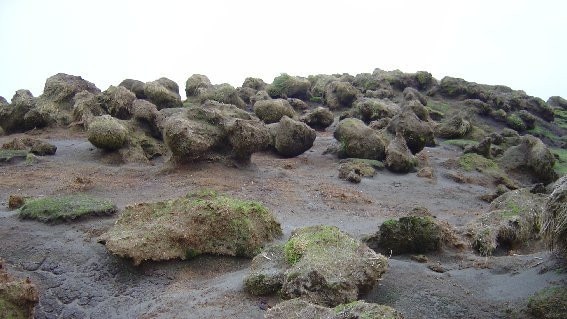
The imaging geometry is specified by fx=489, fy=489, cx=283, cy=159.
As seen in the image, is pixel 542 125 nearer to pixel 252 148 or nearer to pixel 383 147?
pixel 383 147

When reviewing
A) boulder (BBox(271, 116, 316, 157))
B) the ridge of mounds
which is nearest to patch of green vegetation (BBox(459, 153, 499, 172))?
boulder (BBox(271, 116, 316, 157))

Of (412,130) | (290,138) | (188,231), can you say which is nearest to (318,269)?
(188,231)

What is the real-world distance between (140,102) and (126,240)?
1531 cm

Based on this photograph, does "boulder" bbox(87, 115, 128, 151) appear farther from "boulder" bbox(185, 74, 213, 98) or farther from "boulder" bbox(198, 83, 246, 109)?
"boulder" bbox(185, 74, 213, 98)

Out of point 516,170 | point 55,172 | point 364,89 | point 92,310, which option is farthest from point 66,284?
point 364,89

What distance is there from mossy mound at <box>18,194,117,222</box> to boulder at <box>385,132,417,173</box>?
1363 centimetres

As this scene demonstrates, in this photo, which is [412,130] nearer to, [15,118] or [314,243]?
[314,243]

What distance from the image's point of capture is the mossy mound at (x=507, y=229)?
11297 millimetres

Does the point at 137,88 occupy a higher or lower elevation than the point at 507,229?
higher

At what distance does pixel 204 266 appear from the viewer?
9.82m

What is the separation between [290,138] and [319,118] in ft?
24.6

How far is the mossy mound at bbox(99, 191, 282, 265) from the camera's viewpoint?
381 inches

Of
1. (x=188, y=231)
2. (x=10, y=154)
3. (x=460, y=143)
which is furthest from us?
(x=460, y=143)

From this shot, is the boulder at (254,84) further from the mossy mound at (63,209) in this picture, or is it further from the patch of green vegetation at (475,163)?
the mossy mound at (63,209)
